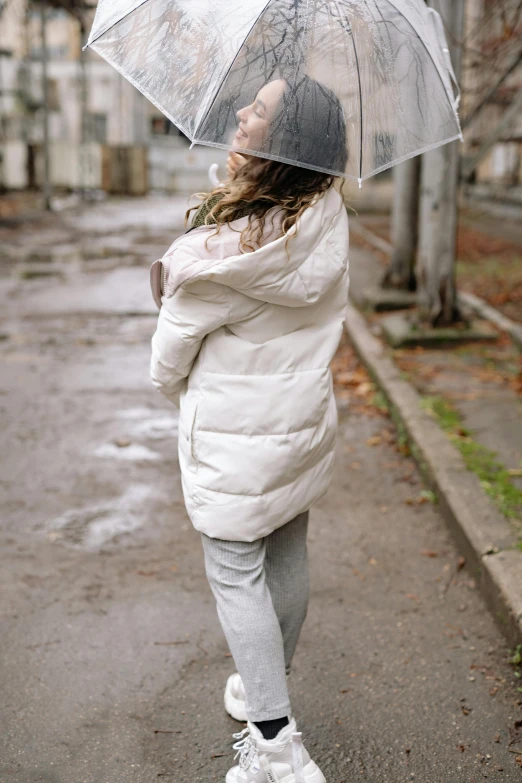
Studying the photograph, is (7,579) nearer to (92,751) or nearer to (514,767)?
(92,751)

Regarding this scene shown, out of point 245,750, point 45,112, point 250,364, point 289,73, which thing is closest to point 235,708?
point 245,750

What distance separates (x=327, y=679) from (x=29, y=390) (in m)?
4.11

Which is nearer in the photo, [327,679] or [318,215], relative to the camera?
[318,215]

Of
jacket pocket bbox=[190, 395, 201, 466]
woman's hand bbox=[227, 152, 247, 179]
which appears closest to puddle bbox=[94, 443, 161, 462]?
jacket pocket bbox=[190, 395, 201, 466]

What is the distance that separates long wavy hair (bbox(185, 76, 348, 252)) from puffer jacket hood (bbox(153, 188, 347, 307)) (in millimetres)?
24

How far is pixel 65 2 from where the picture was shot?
70.4 ft

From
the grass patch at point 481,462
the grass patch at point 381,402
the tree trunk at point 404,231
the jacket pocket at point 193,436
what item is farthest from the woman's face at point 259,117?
the tree trunk at point 404,231

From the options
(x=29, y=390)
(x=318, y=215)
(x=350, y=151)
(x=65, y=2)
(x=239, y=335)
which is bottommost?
(x=29, y=390)

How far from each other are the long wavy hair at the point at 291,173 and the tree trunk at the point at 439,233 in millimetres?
5130

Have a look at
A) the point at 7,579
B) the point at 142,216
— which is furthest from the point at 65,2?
the point at 7,579

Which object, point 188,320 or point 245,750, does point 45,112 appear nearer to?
point 188,320

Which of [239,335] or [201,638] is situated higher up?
[239,335]

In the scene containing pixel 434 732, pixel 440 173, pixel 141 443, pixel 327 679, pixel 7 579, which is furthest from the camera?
pixel 440 173

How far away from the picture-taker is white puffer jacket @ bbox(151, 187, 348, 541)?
208cm
